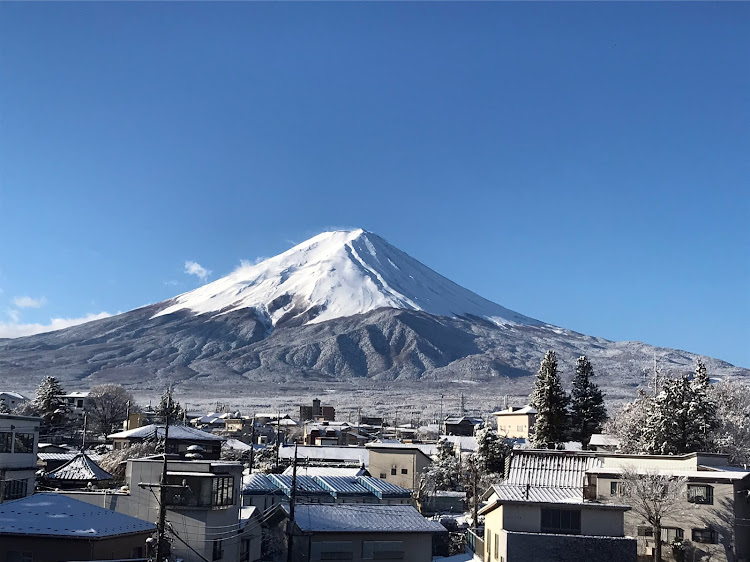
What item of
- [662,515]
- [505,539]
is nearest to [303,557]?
[505,539]

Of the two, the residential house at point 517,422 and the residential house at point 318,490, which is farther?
the residential house at point 517,422

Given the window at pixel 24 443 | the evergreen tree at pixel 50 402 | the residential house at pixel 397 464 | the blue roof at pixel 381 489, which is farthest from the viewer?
the evergreen tree at pixel 50 402

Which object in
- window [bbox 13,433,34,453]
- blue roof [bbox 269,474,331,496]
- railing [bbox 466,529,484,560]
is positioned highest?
window [bbox 13,433,34,453]

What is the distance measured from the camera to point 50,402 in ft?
251

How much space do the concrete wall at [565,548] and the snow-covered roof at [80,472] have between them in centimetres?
1884

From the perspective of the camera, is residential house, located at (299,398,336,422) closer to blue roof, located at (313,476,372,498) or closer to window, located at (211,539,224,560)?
blue roof, located at (313,476,372,498)

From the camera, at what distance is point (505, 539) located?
2947cm

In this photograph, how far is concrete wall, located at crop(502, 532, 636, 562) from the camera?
28781mm

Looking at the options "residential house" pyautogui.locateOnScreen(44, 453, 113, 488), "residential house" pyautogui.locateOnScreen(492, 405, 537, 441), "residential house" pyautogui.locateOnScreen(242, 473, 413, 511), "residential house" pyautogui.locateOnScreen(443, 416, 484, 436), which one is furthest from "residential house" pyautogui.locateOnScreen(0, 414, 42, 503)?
"residential house" pyautogui.locateOnScreen(443, 416, 484, 436)

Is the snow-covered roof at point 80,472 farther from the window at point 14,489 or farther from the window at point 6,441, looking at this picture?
the window at point 6,441

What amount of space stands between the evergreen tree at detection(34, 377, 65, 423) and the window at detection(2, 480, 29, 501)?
44778mm

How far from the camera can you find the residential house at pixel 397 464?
2376 inches

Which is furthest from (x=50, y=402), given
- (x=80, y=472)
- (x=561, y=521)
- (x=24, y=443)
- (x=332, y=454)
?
(x=561, y=521)

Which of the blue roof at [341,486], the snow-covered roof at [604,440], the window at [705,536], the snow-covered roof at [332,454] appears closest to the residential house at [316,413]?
the snow-covered roof at [332,454]
